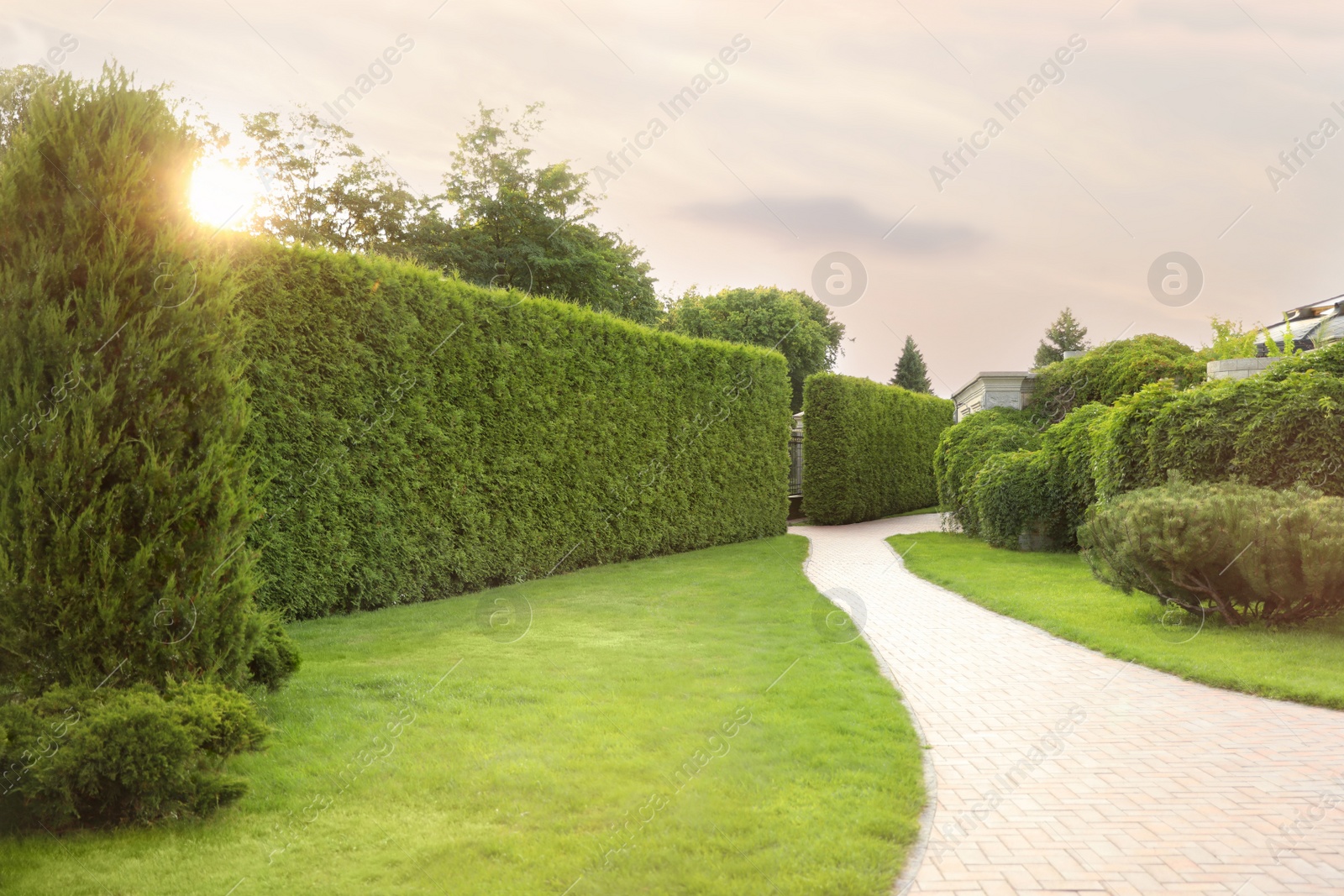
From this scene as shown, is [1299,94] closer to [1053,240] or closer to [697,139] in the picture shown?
[1053,240]

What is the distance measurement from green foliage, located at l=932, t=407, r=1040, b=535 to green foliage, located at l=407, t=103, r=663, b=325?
51.1 ft

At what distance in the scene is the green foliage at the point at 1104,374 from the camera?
2156cm

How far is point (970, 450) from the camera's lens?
19422 mm

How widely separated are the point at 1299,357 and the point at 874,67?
6.82 m

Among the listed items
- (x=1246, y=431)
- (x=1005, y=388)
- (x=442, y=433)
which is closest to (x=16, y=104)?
(x=442, y=433)

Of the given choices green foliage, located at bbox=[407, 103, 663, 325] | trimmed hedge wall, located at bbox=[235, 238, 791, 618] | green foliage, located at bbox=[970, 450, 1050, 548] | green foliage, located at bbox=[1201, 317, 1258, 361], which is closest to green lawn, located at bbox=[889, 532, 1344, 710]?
green foliage, located at bbox=[970, 450, 1050, 548]

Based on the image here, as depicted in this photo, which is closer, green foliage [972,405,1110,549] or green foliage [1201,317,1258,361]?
green foliage [1201,317,1258,361]

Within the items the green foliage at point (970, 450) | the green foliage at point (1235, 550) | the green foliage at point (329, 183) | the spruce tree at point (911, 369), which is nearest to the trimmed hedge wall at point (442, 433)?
the green foliage at point (970, 450)

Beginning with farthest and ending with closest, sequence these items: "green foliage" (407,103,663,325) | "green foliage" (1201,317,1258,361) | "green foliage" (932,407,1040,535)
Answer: "green foliage" (407,103,663,325)
"green foliage" (932,407,1040,535)
"green foliage" (1201,317,1258,361)

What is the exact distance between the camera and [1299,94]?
11070mm

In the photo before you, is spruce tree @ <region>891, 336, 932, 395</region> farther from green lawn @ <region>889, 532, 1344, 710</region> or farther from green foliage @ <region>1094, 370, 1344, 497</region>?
green foliage @ <region>1094, 370, 1344, 497</region>

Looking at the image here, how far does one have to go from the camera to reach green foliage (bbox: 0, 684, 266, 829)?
3.47 m

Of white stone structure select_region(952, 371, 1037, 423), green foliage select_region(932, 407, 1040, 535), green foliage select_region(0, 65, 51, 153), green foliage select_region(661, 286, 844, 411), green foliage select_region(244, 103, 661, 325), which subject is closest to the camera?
green foliage select_region(0, 65, 51, 153)

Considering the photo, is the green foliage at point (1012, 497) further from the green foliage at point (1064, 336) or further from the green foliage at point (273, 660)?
the green foliage at point (1064, 336)
